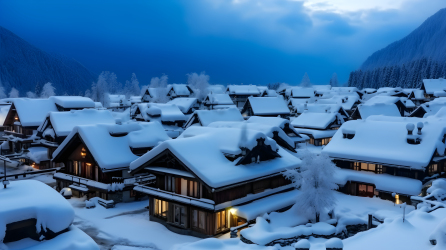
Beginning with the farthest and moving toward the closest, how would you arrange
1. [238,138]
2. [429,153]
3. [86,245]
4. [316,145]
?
[316,145], [429,153], [238,138], [86,245]

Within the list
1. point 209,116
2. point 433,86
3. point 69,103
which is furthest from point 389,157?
point 433,86

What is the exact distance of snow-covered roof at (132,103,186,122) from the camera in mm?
57062

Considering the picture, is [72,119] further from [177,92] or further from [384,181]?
[177,92]

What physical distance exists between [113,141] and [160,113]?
86.1 feet

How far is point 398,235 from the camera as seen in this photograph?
13.8 meters

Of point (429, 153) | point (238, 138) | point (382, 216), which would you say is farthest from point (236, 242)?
point (429, 153)

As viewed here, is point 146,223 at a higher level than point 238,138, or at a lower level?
lower

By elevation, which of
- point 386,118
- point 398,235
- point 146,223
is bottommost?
point 146,223

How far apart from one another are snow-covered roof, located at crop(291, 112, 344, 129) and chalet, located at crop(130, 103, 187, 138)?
21.9 m

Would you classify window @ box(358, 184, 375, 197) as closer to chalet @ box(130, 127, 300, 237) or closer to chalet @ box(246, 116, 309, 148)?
chalet @ box(130, 127, 300, 237)

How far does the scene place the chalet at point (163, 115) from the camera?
5706 cm

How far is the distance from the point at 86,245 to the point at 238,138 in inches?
533

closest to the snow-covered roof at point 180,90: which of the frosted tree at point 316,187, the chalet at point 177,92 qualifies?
the chalet at point 177,92

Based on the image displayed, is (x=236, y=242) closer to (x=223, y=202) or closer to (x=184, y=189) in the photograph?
(x=223, y=202)
